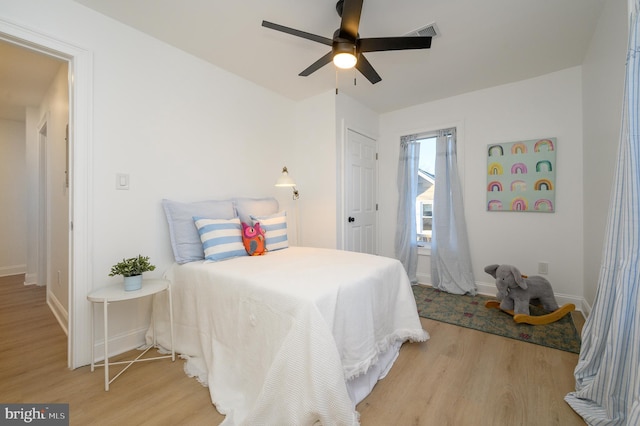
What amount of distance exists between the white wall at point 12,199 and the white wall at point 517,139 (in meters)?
5.99

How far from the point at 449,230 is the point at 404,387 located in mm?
2374

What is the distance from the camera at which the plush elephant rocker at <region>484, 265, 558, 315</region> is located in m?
2.55

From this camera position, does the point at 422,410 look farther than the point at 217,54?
No

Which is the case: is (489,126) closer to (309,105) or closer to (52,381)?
(309,105)

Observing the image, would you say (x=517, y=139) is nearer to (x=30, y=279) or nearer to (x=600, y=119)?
(x=600, y=119)

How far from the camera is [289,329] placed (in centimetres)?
130

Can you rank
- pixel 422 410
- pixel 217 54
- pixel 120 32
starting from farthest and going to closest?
pixel 217 54 → pixel 120 32 → pixel 422 410

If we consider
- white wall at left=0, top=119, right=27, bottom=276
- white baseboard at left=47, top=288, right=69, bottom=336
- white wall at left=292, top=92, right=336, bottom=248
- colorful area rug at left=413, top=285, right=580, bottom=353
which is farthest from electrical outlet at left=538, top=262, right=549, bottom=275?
white wall at left=0, top=119, right=27, bottom=276

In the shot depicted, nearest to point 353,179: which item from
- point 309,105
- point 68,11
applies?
point 309,105

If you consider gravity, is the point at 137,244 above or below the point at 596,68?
below

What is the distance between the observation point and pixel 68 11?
1.80 m

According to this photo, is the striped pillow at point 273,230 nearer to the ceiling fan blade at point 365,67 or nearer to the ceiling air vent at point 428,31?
the ceiling fan blade at point 365,67

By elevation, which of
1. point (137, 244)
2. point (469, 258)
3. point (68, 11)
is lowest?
point (469, 258)

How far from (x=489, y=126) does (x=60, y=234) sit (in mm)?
4809
